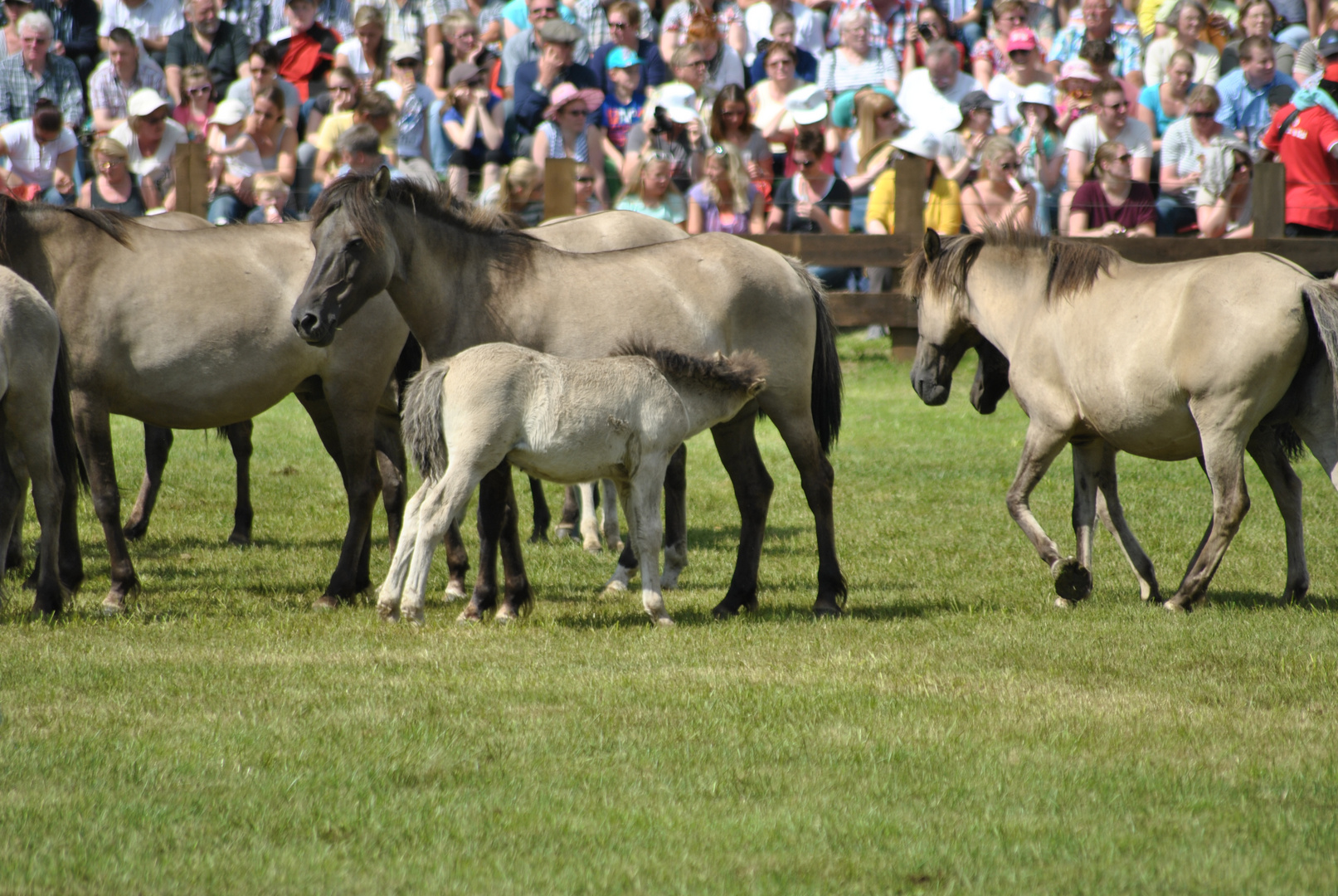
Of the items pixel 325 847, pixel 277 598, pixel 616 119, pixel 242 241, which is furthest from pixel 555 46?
pixel 325 847

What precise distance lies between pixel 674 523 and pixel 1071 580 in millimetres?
2390

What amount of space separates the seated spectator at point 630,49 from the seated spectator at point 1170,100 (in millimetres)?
5279

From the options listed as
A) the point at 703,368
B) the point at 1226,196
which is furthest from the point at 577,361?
the point at 1226,196

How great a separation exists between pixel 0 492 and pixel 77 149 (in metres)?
9.38

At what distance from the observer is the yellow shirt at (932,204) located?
49.7ft

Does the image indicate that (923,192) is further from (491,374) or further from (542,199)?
(491,374)

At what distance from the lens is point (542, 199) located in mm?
14844

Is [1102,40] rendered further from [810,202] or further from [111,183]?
[111,183]

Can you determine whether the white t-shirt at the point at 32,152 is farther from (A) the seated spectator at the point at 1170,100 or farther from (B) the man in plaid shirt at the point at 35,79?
(A) the seated spectator at the point at 1170,100

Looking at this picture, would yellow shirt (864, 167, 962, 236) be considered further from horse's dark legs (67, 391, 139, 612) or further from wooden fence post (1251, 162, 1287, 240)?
horse's dark legs (67, 391, 139, 612)

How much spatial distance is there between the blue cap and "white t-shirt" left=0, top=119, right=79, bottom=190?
19.0ft

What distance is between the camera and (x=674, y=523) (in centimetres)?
886

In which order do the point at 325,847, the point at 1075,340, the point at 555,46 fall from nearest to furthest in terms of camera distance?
the point at 325,847
the point at 1075,340
the point at 555,46

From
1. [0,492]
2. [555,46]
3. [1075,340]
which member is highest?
[555,46]
